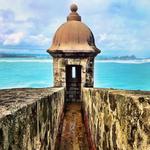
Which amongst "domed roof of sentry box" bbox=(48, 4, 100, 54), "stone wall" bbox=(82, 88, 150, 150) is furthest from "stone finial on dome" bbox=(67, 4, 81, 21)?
"stone wall" bbox=(82, 88, 150, 150)

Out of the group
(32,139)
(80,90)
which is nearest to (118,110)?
(32,139)

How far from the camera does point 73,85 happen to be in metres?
13.3

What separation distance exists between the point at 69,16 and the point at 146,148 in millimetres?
11421

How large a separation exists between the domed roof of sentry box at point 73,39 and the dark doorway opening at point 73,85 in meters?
1.40

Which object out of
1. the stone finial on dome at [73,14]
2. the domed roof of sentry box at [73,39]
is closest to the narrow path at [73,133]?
the domed roof of sentry box at [73,39]

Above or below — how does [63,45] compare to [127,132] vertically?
above

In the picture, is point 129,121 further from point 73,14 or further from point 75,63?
point 73,14

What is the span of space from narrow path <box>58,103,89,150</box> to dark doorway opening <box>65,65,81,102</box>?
6.58 ft

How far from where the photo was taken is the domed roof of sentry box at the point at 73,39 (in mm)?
12052

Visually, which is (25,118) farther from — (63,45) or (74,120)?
(63,45)

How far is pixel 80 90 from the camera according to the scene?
13.2m

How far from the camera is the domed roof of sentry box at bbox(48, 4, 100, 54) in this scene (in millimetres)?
12052

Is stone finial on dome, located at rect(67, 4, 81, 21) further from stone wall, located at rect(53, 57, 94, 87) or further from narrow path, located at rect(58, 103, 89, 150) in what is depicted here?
narrow path, located at rect(58, 103, 89, 150)

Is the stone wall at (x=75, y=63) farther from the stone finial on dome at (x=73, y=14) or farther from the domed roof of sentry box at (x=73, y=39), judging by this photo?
the stone finial on dome at (x=73, y=14)
